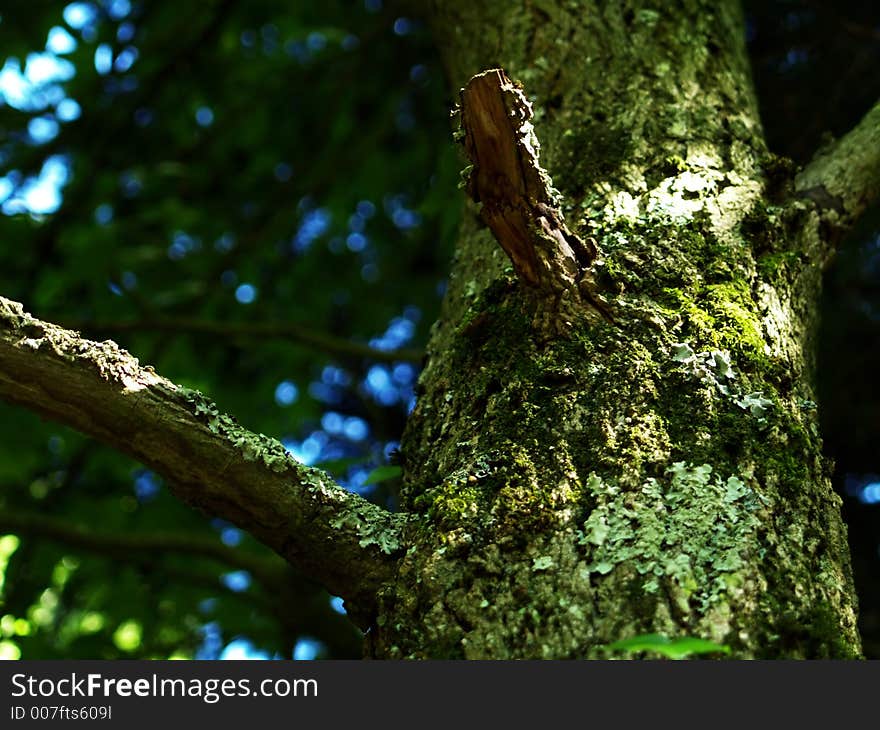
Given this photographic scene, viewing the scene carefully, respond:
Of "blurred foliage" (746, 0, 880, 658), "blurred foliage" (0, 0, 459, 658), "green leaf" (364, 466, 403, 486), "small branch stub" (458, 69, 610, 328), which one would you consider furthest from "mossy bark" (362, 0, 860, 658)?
"blurred foliage" (746, 0, 880, 658)

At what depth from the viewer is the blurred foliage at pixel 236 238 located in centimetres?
352

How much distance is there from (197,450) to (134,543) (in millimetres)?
2005

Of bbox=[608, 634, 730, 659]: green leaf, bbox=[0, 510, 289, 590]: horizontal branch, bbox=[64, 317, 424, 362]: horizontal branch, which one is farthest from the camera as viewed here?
bbox=[64, 317, 424, 362]: horizontal branch

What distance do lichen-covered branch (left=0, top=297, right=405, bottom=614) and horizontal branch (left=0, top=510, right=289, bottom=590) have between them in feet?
6.31

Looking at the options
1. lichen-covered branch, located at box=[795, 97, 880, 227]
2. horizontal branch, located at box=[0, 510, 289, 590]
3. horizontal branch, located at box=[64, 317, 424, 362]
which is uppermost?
horizontal branch, located at box=[64, 317, 424, 362]

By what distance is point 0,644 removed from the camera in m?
2.89

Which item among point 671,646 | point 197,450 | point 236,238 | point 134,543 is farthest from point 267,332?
point 671,646

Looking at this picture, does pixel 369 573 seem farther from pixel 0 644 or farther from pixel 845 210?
pixel 0 644

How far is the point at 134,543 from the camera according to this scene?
319cm

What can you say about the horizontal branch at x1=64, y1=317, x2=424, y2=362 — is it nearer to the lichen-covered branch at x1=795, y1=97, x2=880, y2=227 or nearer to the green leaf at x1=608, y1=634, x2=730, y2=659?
the lichen-covered branch at x1=795, y1=97, x2=880, y2=227

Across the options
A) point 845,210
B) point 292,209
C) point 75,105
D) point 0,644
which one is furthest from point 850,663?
point 75,105

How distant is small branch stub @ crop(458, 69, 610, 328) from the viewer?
1.29 meters

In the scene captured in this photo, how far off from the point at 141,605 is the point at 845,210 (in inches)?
119

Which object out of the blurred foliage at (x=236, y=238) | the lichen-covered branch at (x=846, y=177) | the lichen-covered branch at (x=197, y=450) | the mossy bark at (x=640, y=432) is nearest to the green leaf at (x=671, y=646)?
the mossy bark at (x=640, y=432)
